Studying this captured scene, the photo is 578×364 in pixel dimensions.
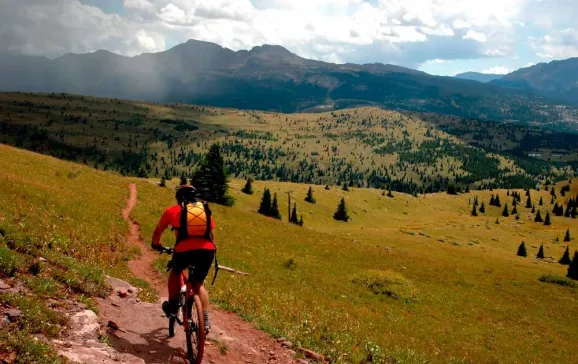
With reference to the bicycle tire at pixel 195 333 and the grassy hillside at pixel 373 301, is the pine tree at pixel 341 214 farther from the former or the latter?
the bicycle tire at pixel 195 333

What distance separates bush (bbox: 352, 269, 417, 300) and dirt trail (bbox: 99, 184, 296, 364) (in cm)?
2034

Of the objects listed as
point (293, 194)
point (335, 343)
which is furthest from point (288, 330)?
point (293, 194)

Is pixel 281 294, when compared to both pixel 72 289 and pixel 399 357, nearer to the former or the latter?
pixel 399 357

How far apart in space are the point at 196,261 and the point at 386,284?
27298mm

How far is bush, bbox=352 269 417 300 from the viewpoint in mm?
34688

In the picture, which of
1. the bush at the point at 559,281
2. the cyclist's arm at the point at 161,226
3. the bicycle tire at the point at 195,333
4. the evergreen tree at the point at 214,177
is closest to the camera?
the bicycle tire at the point at 195,333

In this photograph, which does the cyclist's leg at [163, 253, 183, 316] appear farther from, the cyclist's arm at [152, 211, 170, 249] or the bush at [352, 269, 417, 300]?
the bush at [352, 269, 417, 300]

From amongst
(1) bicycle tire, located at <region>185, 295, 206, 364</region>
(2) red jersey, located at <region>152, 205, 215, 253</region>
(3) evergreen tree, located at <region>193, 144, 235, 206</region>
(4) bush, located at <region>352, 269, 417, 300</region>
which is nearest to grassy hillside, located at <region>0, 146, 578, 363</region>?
(4) bush, located at <region>352, 269, 417, 300</region>

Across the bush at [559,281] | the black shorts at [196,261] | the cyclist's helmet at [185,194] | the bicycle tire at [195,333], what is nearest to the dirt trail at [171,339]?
the bicycle tire at [195,333]

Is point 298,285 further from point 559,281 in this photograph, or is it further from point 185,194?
point 559,281

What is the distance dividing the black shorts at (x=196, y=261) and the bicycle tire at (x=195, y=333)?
0.66 meters

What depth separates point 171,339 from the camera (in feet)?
41.1

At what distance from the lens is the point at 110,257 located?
2175cm

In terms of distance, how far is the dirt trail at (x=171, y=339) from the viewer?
11500 mm
